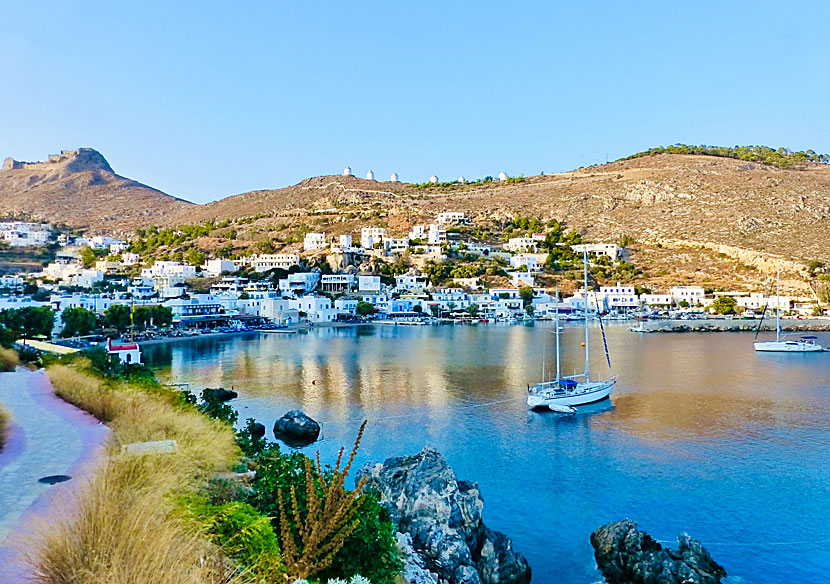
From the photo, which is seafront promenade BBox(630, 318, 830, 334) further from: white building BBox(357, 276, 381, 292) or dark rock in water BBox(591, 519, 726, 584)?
dark rock in water BBox(591, 519, 726, 584)

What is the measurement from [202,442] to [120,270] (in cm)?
7396

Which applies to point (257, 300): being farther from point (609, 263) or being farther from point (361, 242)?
point (609, 263)

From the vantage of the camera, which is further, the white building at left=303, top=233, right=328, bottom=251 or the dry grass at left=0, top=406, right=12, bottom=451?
the white building at left=303, top=233, right=328, bottom=251

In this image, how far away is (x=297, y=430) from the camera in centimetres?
1620

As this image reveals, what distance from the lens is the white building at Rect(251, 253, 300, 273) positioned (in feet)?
239

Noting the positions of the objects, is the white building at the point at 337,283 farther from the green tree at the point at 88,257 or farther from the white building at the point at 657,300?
the white building at the point at 657,300

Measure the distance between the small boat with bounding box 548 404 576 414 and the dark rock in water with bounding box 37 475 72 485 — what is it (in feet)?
50.8

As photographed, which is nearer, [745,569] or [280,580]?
[280,580]

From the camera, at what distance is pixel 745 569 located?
8.99m

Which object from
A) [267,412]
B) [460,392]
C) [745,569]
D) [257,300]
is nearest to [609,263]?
[257,300]

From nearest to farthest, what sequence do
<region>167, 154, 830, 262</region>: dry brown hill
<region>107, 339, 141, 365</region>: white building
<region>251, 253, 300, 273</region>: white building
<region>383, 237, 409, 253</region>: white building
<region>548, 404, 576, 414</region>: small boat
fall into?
1. <region>548, 404, 576, 414</region>: small boat
2. <region>107, 339, 141, 365</region>: white building
3. <region>251, 253, 300, 273</region>: white building
4. <region>167, 154, 830, 262</region>: dry brown hill
5. <region>383, 237, 409, 253</region>: white building

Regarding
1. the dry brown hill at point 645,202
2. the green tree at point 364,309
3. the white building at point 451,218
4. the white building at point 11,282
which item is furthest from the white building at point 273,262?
the white building at point 451,218

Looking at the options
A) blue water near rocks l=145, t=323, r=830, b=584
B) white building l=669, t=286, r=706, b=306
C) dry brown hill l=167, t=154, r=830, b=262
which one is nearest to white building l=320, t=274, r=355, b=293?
dry brown hill l=167, t=154, r=830, b=262

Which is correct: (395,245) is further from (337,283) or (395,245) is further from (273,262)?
(273,262)
